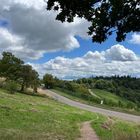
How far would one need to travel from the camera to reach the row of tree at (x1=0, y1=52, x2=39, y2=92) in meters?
82.5

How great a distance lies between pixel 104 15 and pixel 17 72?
7014 cm

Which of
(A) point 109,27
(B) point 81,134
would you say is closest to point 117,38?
(A) point 109,27

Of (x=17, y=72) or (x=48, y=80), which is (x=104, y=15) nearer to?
(x=17, y=72)

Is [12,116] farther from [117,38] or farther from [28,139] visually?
[117,38]

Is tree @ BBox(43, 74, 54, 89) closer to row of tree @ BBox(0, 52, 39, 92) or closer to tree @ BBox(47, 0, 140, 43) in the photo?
row of tree @ BBox(0, 52, 39, 92)

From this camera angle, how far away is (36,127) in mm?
28578

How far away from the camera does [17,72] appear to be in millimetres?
82875

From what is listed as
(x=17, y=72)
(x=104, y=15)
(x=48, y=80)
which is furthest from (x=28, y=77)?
(x=104, y=15)

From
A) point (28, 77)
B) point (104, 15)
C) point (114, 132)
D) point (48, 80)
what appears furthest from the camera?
point (48, 80)

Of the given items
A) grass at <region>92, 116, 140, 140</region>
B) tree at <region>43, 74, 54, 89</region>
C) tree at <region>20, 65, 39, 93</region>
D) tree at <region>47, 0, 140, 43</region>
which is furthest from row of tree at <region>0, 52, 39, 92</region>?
tree at <region>47, 0, 140, 43</region>

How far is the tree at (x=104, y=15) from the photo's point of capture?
43.4ft

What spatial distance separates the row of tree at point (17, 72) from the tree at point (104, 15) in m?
68.7

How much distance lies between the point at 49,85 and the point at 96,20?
385 ft

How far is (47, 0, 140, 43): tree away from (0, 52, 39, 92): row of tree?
6874 centimetres
